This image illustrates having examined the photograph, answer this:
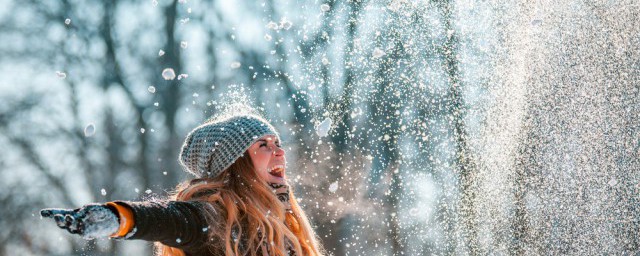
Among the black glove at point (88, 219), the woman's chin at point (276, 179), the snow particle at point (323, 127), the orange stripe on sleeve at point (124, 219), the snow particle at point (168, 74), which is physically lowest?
the black glove at point (88, 219)

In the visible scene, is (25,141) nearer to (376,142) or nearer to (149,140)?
(149,140)

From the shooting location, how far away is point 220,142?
3.39m

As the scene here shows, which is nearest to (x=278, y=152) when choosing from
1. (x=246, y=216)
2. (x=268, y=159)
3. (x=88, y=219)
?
(x=268, y=159)

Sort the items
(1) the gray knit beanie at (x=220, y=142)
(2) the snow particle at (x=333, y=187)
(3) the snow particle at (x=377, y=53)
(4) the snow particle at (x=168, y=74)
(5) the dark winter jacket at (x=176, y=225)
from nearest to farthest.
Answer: (5) the dark winter jacket at (x=176, y=225) → (1) the gray knit beanie at (x=220, y=142) → (4) the snow particle at (x=168, y=74) → (2) the snow particle at (x=333, y=187) → (3) the snow particle at (x=377, y=53)

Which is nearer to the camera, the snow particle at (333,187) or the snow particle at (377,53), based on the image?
the snow particle at (333,187)

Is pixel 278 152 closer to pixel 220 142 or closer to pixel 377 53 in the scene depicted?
pixel 220 142

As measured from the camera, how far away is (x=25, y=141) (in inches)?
484

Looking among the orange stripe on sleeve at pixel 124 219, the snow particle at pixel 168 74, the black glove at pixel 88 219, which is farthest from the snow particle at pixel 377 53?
the black glove at pixel 88 219

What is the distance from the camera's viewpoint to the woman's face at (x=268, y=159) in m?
3.38

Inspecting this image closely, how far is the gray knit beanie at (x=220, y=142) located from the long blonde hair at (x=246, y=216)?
3.2 inches

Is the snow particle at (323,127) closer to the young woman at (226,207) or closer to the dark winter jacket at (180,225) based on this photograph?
the young woman at (226,207)

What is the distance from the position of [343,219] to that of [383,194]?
93 centimetres

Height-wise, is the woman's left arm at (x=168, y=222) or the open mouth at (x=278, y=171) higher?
the open mouth at (x=278, y=171)

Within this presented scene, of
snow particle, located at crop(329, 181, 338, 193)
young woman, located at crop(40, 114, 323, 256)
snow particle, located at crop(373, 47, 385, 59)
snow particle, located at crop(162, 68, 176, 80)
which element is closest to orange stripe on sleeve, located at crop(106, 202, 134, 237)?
young woman, located at crop(40, 114, 323, 256)
